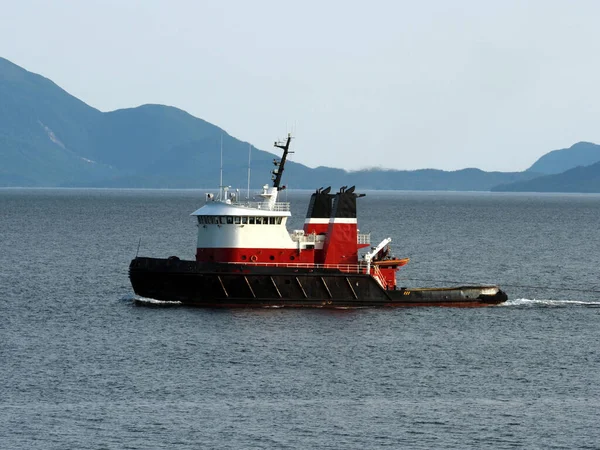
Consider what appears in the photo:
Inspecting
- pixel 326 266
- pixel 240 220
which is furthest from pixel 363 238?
pixel 240 220

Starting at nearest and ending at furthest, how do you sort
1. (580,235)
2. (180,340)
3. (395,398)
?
(395,398), (180,340), (580,235)

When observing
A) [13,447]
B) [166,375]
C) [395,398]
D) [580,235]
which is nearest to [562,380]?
[395,398]

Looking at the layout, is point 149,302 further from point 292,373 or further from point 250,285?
point 292,373

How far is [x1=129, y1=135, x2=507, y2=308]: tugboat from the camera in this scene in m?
61.0

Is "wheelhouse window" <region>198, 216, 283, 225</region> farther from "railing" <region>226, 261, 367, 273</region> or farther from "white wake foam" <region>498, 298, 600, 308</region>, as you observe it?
"white wake foam" <region>498, 298, 600, 308</region>

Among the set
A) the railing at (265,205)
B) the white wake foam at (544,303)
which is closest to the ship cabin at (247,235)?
the railing at (265,205)

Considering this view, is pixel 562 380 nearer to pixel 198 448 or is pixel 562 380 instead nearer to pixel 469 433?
pixel 469 433

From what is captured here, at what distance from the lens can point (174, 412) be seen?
4088 centimetres

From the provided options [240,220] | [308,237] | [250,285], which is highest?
[240,220]

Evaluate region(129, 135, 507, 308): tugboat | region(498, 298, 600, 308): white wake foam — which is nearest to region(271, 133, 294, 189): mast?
region(129, 135, 507, 308): tugboat

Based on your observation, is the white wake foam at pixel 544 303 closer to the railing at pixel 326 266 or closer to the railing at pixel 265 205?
the railing at pixel 326 266

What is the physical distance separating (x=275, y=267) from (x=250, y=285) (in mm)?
1781

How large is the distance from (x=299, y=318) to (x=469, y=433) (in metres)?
20.6

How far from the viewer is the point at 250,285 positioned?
60.8 metres
